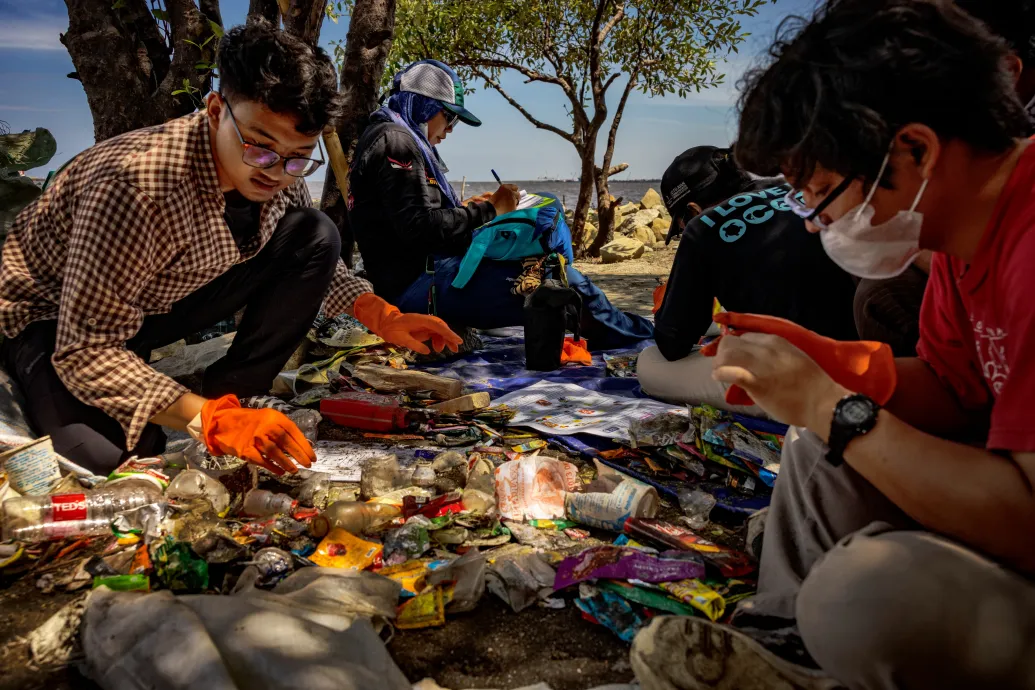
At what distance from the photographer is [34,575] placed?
2.07 metres

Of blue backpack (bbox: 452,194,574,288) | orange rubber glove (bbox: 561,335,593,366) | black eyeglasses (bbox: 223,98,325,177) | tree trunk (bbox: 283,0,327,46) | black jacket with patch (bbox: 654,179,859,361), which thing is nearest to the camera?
black eyeglasses (bbox: 223,98,325,177)

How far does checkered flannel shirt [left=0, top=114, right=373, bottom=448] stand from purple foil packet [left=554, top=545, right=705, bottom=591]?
4.52 ft

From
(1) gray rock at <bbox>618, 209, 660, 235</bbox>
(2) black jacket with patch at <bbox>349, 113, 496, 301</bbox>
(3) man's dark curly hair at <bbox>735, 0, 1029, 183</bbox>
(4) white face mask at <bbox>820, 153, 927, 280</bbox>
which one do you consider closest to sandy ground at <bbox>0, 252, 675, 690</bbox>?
(4) white face mask at <bbox>820, 153, 927, 280</bbox>

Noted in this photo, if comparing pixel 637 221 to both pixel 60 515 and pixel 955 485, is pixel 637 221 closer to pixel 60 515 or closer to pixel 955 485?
pixel 60 515

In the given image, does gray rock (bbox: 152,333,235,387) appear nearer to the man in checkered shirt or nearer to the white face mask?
the man in checkered shirt

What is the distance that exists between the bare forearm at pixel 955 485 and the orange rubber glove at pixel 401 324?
2.16 metres

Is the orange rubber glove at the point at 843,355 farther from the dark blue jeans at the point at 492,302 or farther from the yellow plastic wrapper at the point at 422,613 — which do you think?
the dark blue jeans at the point at 492,302

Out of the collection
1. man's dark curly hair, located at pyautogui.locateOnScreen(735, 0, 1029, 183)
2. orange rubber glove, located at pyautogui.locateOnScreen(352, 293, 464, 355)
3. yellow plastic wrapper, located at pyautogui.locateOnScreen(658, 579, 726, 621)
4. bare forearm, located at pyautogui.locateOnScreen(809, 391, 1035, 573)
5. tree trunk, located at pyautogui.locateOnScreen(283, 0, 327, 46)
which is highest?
tree trunk, located at pyautogui.locateOnScreen(283, 0, 327, 46)

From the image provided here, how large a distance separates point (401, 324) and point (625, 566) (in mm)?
1688

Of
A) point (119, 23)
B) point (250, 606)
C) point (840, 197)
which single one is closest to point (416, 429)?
point (250, 606)

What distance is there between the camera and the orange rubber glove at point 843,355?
158 cm

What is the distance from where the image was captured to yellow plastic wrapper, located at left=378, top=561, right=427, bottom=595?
2.00 metres

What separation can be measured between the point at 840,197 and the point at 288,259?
8.13 ft

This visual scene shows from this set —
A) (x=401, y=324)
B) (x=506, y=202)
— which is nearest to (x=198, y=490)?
(x=401, y=324)
